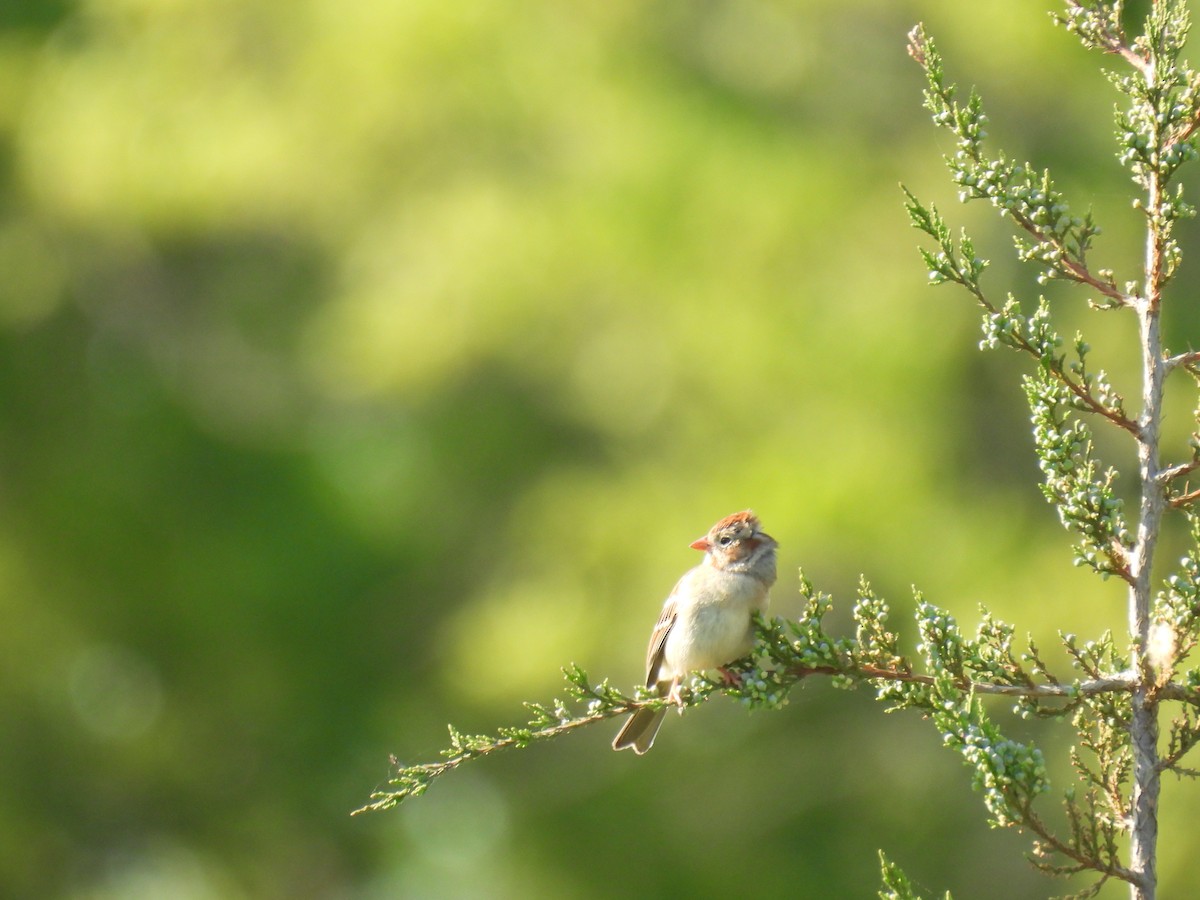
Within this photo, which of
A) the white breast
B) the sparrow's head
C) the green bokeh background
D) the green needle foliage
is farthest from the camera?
the green bokeh background

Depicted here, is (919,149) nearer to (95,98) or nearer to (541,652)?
(541,652)

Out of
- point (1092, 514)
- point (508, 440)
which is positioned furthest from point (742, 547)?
point (508, 440)

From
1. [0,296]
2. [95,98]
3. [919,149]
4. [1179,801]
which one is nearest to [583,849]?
[1179,801]

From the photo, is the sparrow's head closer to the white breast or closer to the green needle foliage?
the white breast

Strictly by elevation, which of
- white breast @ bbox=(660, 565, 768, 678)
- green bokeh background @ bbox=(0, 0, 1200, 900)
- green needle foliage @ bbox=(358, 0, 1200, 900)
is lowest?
green needle foliage @ bbox=(358, 0, 1200, 900)

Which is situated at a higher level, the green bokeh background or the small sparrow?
the green bokeh background

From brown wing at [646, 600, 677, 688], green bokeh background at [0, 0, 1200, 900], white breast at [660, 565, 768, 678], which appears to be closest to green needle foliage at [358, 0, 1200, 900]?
white breast at [660, 565, 768, 678]
